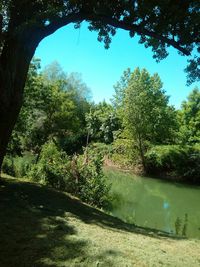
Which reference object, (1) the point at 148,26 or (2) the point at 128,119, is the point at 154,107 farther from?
(1) the point at 148,26

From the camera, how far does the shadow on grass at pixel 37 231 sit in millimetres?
3898

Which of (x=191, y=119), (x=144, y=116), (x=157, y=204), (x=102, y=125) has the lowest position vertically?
(x=157, y=204)

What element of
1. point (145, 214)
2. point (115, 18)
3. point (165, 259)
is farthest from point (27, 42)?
point (145, 214)

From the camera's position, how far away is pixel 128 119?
27.4 m

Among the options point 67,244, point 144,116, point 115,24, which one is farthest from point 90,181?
point 144,116

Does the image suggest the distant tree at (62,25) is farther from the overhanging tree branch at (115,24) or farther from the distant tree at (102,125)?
the distant tree at (102,125)

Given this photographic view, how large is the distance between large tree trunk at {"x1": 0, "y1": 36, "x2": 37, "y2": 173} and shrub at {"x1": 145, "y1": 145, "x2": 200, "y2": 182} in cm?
1985

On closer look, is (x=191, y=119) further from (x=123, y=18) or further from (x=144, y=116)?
(x=123, y=18)

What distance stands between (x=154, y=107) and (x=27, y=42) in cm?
2205

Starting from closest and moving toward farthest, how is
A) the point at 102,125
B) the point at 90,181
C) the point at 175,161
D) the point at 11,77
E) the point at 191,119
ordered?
the point at 11,77 → the point at 90,181 → the point at 175,161 → the point at 191,119 → the point at 102,125

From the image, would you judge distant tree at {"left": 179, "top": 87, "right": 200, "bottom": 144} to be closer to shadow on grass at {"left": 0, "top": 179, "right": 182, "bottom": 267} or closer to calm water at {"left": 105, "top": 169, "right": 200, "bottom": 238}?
calm water at {"left": 105, "top": 169, "right": 200, "bottom": 238}

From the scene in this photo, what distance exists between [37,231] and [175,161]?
72.0 ft

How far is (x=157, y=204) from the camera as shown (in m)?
16.2

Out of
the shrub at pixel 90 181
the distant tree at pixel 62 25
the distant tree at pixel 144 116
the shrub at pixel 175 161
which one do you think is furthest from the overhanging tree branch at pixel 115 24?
the distant tree at pixel 144 116
